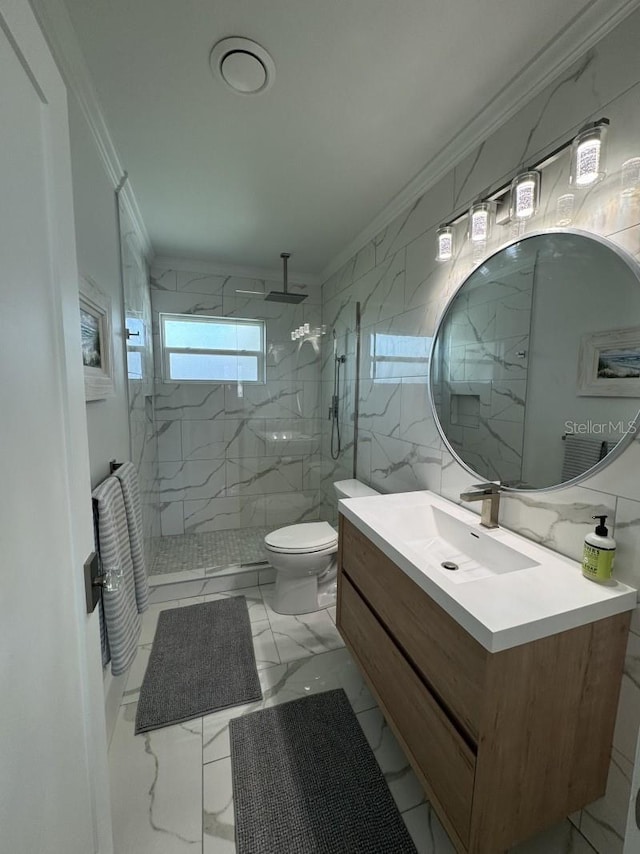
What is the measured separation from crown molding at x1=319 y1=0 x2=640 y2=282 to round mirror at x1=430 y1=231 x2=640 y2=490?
1.62 ft

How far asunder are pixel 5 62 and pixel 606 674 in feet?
5.94

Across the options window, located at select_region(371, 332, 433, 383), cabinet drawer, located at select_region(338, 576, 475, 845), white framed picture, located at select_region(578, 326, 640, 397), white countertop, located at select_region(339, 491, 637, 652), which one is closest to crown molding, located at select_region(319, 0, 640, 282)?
window, located at select_region(371, 332, 433, 383)

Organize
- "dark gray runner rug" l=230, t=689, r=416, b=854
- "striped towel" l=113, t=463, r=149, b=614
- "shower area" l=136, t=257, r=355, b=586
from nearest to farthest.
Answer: "dark gray runner rug" l=230, t=689, r=416, b=854
"striped towel" l=113, t=463, r=149, b=614
"shower area" l=136, t=257, r=355, b=586

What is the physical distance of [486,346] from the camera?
1.44 m

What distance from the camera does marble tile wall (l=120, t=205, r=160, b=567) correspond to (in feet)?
6.70

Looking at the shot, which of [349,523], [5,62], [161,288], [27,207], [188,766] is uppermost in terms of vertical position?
[161,288]

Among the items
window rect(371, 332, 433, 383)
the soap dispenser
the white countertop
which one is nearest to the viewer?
the white countertop

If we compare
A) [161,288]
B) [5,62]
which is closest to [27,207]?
[5,62]

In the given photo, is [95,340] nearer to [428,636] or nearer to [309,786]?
[428,636]

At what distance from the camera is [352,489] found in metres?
2.42

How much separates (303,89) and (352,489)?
2.05 m

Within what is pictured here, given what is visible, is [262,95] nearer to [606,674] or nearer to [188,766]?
[606,674]

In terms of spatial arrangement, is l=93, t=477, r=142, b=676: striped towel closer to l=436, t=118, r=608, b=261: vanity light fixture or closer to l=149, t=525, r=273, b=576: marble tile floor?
l=149, t=525, r=273, b=576: marble tile floor

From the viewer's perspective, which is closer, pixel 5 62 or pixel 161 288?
pixel 5 62
